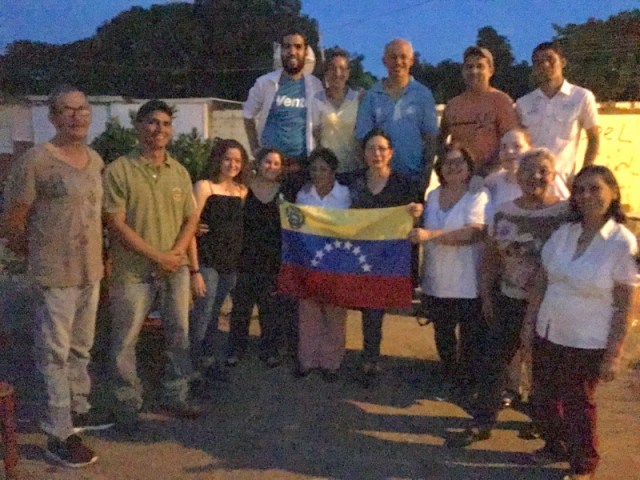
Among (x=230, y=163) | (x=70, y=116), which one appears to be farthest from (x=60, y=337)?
(x=230, y=163)

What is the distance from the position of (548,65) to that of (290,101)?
2.16 metres

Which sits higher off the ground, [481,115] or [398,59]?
[398,59]

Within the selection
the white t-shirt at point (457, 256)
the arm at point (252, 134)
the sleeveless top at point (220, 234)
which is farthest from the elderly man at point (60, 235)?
the white t-shirt at point (457, 256)

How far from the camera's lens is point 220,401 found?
550 centimetres

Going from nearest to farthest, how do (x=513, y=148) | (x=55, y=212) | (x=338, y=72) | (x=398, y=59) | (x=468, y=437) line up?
(x=55, y=212) → (x=468, y=437) → (x=513, y=148) → (x=398, y=59) → (x=338, y=72)

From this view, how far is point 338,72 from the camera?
607 centimetres

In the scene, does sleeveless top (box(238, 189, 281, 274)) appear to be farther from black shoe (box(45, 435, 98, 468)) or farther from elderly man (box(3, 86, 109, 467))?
black shoe (box(45, 435, 98, 468))

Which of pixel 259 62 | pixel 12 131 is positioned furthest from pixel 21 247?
pixel 259 62

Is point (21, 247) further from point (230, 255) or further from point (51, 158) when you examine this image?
point (230, 255)

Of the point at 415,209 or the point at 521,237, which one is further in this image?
the point at 415,209

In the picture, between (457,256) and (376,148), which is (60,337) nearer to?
(376,148)

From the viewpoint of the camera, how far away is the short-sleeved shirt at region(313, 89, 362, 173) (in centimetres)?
620

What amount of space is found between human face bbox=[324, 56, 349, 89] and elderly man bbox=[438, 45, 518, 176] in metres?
0.98

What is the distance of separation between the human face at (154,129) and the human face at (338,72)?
177 centimetres
